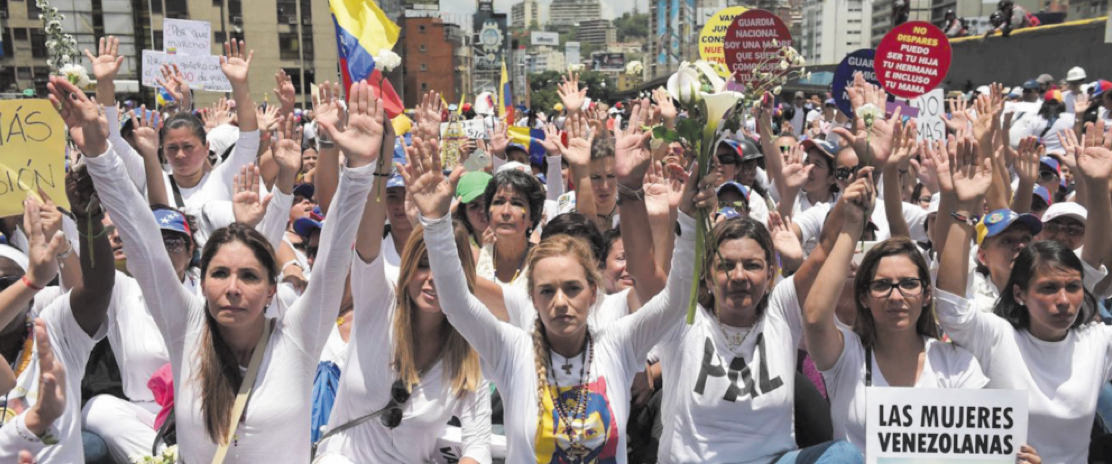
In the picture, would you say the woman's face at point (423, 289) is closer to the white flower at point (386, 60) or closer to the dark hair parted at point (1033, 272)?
the white flower at point (386, 60)

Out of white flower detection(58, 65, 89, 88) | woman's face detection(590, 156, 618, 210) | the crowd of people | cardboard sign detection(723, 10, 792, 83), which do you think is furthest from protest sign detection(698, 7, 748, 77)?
white flower detection(58, 65, 89, 88)

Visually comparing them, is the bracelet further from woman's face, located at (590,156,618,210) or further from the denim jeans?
woman's face, located at (590,156,618,210)

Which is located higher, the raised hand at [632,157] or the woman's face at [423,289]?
the raised hand at [632,157]

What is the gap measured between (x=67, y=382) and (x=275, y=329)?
78 cm

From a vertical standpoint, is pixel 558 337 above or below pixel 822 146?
below

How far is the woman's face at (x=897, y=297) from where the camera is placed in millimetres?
3963

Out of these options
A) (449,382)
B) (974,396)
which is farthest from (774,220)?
(449,382)

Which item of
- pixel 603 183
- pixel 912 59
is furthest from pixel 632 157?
pixel 912 59

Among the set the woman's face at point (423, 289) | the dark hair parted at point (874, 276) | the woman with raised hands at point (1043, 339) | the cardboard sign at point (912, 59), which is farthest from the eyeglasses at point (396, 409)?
the cardboard sign at point (912, 59)

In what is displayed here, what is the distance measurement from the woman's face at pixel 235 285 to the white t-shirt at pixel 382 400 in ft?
1.30

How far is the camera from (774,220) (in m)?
4.67

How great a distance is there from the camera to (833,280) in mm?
3807

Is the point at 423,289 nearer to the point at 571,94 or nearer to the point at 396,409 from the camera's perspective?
the point at 396,409

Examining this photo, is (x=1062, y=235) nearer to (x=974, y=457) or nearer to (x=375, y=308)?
(x=974, y=457)
